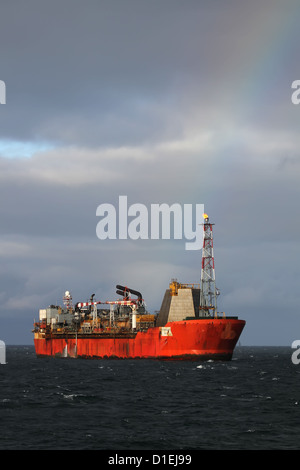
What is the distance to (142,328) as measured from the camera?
4840 inches

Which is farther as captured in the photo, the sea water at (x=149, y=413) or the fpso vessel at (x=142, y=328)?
the fpso vessel at (x=142, y=328)

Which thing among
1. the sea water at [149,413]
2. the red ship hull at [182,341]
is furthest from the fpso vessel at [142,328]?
the sea water at [149,413]

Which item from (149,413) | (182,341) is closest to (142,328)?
(182,341)

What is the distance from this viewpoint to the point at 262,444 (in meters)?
36.7

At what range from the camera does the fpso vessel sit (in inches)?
4136

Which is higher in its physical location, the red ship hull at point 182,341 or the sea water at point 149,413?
the red ship hull at point 182,341

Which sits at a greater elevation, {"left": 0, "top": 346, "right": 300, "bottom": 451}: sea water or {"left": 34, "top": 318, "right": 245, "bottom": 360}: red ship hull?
{"left": 34, "top": 318, "right": 245, "bottom": 360}: red ship hull

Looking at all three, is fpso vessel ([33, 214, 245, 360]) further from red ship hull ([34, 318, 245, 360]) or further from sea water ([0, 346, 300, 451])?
sea water ([0, 346, 300, 451])

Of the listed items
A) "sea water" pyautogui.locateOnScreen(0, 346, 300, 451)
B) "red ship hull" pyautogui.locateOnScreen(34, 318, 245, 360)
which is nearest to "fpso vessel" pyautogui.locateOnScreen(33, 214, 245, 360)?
"red ship hull" pyautogui.locateOnScreen(34, 318, 245, 360)

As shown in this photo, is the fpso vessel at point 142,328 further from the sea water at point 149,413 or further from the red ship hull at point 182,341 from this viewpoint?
the sea water at point 149,413

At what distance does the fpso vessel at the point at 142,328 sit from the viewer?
105m

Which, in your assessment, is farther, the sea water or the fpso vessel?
the fpso vessel
